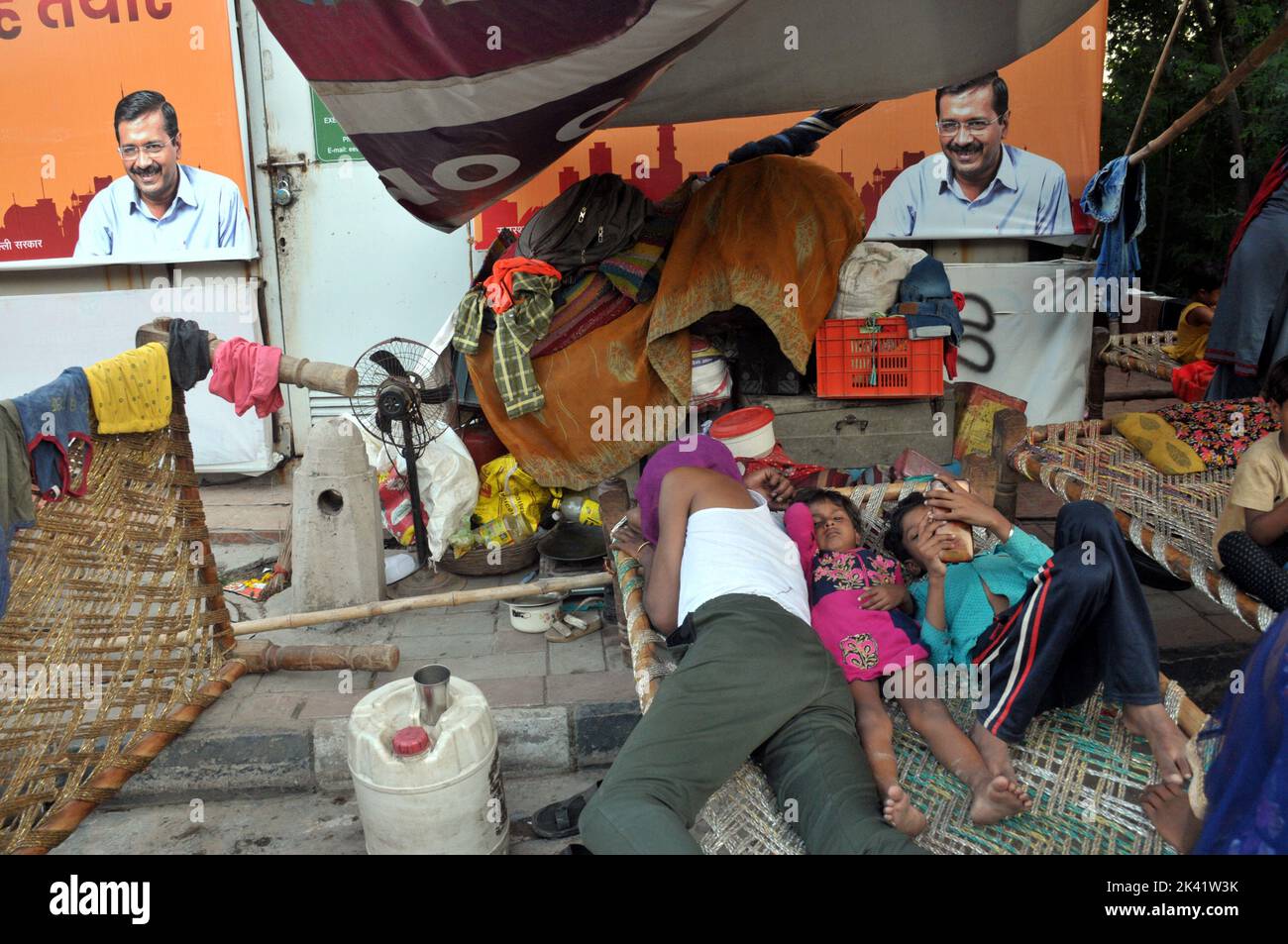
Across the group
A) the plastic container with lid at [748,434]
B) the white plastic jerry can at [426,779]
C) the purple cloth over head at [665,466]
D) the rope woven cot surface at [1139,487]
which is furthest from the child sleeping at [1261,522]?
the white plastic jerry can at [426,779]

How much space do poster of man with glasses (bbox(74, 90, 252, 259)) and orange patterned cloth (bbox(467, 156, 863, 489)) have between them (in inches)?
95.1

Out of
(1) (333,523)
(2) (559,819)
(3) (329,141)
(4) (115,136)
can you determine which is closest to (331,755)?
(2) (559,819)

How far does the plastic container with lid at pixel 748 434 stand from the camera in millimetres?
4027

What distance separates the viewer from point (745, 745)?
2371mm

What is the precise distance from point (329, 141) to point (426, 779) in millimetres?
4784

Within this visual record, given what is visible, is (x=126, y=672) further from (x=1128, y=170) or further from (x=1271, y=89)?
(x=1271, y=89)

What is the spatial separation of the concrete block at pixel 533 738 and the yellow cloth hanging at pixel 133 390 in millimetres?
1630

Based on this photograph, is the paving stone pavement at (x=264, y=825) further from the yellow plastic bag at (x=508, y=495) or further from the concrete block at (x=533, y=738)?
the yellow plastic bag at (x=508, y=495)

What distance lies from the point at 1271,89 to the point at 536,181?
22.6 feet

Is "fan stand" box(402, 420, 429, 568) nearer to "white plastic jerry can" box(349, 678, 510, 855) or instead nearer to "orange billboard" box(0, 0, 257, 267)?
"white plastic jerry can" box(349, 678, 510, 855)

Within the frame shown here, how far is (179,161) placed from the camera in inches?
238

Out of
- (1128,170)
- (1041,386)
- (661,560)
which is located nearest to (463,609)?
(661,560)

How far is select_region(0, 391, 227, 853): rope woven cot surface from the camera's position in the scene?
281 centimetres

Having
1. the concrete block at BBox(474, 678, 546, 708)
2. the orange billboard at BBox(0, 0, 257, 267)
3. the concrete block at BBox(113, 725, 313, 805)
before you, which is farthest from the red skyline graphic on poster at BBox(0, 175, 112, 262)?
the concrete block at BBox(474, 678, 546, 708)
